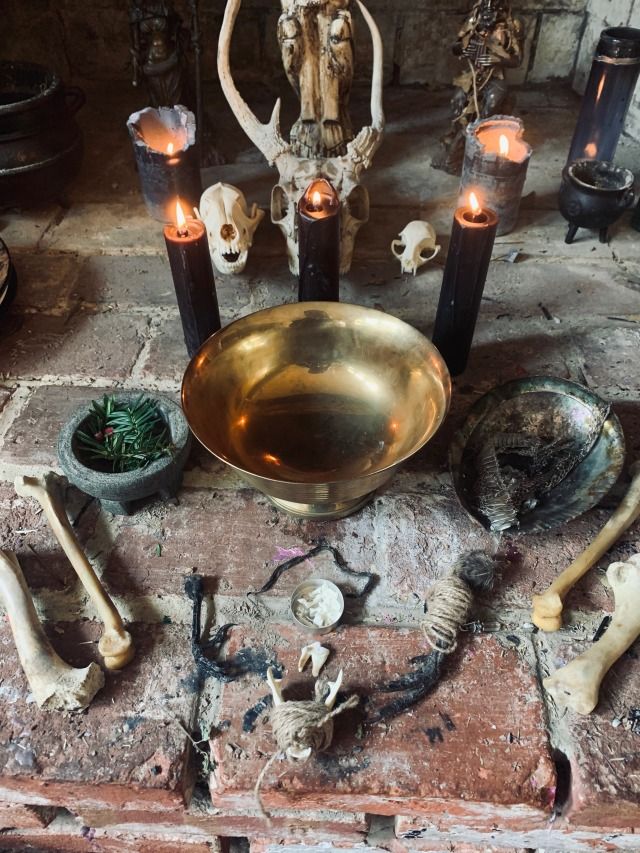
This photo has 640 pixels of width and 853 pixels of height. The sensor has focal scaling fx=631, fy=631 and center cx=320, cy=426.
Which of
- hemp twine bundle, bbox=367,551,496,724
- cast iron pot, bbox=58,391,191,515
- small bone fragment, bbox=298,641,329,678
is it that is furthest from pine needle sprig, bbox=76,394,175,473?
hemp twine bundle, bbox=367,551,496,724

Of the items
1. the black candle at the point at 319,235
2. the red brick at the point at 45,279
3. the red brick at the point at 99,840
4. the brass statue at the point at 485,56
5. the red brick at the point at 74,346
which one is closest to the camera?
the red brick at the point at 99,840

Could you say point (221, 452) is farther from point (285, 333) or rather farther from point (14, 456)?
point (14, 456)

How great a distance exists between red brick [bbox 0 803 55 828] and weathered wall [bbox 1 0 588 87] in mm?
3188

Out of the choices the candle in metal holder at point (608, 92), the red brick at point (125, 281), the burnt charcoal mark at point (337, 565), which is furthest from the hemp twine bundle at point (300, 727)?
the candle in metal holder at point (608, 92)

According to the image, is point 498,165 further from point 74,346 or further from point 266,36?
point 266,36

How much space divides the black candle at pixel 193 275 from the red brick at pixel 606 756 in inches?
44.8

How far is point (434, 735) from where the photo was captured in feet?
3.57

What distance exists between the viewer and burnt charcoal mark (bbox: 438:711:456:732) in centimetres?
110

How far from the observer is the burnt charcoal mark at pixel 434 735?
1.08 metres

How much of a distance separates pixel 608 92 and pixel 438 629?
207 centimetres

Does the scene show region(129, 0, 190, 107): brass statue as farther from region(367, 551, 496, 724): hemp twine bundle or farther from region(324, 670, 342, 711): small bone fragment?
region(324, 670, 342, 711): small bone fragment

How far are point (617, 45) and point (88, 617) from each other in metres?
2.40

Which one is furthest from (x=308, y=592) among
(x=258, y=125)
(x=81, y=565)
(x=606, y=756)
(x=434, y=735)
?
(x=258, y=125)

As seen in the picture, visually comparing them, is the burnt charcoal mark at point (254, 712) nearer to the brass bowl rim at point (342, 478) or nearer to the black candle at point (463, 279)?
the brass bowl rim at point (342, 478)
